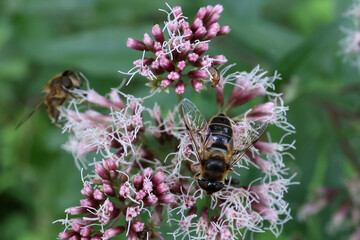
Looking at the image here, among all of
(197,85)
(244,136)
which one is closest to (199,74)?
(197,85)

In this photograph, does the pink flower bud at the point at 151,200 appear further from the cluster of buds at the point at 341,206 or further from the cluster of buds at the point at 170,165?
the cluster of buds at the point at 341,206

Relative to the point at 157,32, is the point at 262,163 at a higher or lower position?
lower

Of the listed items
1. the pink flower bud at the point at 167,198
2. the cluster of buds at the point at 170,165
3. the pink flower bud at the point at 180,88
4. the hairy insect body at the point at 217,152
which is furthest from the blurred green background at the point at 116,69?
the pink flower bud at the point at 180,88

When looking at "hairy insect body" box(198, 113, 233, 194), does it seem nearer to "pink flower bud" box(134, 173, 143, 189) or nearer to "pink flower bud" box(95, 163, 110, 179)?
"pink flower bud" box(134, 173, 143, 189)

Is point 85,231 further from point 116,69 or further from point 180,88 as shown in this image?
point 116,69

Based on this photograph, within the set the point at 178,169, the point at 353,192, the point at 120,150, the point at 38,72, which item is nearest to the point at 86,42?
the point at 38,72

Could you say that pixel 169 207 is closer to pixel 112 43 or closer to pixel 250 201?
pixel 250 201
